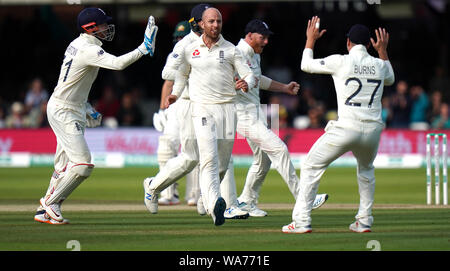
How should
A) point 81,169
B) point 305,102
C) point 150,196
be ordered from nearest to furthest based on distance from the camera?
point 81,169
point 150,196
point 305,102

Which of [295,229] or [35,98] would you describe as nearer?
[295,229]

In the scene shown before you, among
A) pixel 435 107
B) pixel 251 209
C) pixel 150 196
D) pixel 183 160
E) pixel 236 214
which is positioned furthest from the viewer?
pixel 435 107

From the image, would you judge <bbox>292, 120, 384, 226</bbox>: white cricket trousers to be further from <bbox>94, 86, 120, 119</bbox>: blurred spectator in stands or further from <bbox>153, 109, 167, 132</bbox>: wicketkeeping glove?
<bbox>94, 86, 120, 119</bbox>: blurred spectator in stands

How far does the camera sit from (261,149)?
10258mm

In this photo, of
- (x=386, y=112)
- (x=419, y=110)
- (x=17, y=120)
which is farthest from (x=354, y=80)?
(x=17, y=120)

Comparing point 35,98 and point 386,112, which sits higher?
point 35,98

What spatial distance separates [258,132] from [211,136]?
1.01 metres

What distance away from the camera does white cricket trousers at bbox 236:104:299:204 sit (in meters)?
10.0

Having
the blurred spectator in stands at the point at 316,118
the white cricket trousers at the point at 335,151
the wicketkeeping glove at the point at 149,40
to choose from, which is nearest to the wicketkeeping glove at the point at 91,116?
the wicketkeeping glove at the point at 149,40

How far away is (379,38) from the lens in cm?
889

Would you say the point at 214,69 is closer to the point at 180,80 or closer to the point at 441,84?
the point at 180,80

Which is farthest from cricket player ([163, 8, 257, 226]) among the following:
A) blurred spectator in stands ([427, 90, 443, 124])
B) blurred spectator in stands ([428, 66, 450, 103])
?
blurred spectator in stands ([428, 66, 450, 103])

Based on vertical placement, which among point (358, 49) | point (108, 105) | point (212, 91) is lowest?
point (108, 105)

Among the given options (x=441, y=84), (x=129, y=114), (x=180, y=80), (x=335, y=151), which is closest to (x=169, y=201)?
(x=180, y=80)
